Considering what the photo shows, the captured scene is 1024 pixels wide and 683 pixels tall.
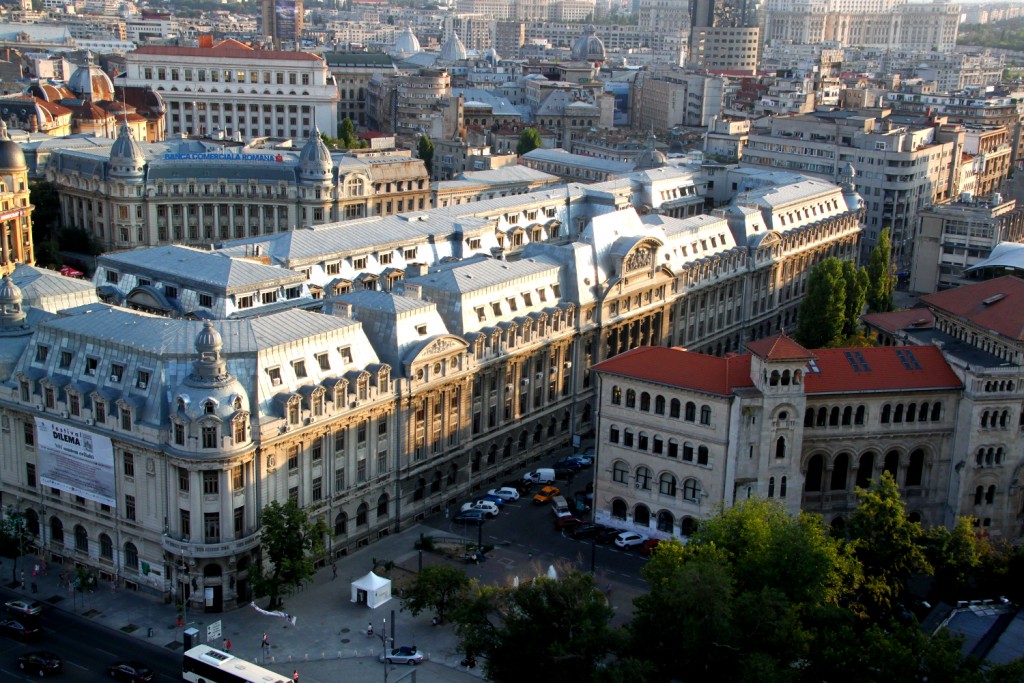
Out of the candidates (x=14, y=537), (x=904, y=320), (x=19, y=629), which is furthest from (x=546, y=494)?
(x=19, y=629)

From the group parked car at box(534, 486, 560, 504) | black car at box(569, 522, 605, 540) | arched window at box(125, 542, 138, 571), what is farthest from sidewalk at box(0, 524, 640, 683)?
parked car at box(534, 486, 560, 504)

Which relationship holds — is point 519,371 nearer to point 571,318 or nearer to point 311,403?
point 571,318

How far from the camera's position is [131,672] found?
308ft

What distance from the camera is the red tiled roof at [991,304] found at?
125438mm

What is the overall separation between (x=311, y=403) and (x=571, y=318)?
4454 centimetres

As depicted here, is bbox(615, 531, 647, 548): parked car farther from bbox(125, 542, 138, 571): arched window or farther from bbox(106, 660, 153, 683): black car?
bbox(106, 660, 153, 683): black car

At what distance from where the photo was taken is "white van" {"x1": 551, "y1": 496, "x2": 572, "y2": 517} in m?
125

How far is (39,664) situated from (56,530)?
21955mm

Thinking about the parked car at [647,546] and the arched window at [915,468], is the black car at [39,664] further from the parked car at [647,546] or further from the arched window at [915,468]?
the arched window at [915,468]

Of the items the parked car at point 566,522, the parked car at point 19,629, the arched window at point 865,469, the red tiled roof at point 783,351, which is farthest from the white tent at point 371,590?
the arched window at point 865,469

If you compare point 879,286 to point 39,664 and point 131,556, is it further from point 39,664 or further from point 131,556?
point 39,664

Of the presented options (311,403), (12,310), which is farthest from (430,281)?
(12,310)

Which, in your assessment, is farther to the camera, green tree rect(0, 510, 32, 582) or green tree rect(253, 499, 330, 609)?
green tree rect(0, 510, 32, 582)

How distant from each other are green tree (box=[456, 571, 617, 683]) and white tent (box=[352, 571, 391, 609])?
1668cm
